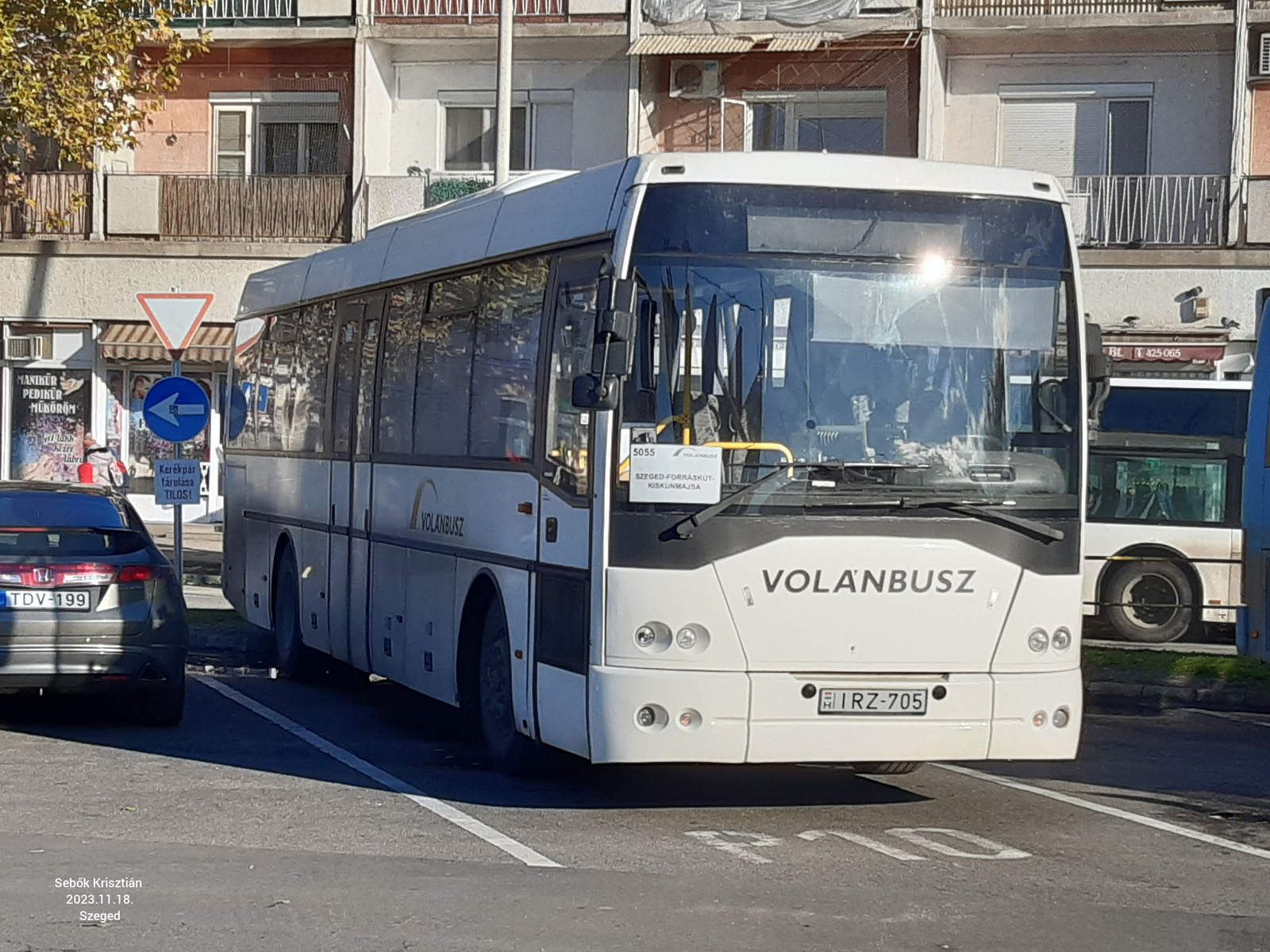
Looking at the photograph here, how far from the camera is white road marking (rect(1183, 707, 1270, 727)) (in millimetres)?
14711

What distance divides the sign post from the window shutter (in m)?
15.7

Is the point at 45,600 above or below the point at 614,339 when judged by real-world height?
below

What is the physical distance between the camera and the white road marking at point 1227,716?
14711 millimetres

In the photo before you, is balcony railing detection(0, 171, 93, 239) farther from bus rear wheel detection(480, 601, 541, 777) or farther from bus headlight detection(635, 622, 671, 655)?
bus headlight detection(635, 622, 671, 655)

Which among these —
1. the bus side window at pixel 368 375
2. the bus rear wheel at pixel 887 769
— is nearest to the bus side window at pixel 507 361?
the bus side window at pixel 368 375

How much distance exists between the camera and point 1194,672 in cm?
1616

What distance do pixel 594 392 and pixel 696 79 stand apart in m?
22.8

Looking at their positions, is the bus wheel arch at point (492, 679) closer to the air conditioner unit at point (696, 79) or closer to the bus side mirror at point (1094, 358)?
the bus side mirror at point (1094, 358)

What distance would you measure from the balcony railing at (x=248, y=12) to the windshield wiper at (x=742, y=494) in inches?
965

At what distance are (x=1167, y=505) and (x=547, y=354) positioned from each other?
12726 millimetres

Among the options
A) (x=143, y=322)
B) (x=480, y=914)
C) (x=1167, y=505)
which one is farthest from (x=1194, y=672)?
(x=143, y=322)

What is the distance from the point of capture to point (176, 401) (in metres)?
17.7

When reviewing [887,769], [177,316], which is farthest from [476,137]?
[887,769]

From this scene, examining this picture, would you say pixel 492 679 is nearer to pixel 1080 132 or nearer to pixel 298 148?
pixel 1080 132
